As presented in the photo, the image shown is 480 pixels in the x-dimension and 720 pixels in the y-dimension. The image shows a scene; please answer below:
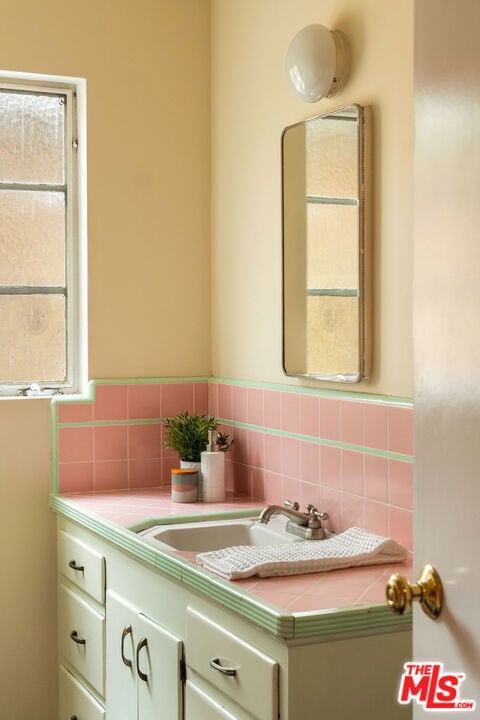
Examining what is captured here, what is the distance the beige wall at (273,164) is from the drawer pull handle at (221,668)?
2.44ft

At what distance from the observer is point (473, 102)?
1092 millimetres

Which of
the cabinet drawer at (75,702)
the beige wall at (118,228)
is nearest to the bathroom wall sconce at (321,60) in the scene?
the beige wall at (118,228)

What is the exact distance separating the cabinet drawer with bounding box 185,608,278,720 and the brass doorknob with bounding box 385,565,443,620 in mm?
615

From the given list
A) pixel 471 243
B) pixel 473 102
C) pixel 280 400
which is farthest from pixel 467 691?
pixel 280 400

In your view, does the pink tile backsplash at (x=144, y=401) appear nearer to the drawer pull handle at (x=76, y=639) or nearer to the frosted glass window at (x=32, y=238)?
the frosted glass window at (x=32, y=238)

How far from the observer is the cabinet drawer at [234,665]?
174 cm

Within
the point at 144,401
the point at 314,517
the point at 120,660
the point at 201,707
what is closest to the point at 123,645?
the point at 120,660

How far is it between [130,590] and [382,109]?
1380 mm

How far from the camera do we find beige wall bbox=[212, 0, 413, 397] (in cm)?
224

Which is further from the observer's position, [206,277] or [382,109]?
[206,277]

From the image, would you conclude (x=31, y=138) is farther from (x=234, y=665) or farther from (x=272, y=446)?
(x=234, y=665)

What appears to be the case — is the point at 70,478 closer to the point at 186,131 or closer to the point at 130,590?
the point at 130,590

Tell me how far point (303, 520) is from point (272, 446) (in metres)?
0.48

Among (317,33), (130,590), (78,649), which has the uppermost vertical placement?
(317,33)
